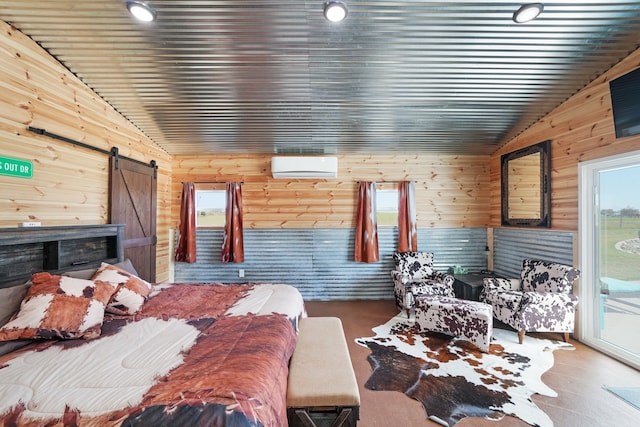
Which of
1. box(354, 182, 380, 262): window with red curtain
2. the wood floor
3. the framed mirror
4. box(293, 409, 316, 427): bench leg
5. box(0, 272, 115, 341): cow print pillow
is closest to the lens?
box(293, 409, 316, 427): bench leg

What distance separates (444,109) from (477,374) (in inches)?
113

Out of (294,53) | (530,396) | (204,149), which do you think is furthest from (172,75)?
(530,396)

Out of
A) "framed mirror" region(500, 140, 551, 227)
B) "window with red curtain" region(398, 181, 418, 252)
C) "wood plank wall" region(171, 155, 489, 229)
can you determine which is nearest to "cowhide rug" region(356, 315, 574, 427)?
"window with red curtain" region(398, 181, 418, 252)

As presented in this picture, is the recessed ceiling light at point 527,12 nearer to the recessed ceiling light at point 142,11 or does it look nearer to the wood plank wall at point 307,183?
the wood plank wall at point 307,183

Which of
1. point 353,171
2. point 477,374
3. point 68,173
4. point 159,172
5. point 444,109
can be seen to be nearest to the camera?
point 477,374

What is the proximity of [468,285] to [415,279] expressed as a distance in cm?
70

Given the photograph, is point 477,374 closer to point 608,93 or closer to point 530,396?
point 530,396

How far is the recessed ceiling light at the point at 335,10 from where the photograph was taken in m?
1.87

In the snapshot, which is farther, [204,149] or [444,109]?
[204,149]

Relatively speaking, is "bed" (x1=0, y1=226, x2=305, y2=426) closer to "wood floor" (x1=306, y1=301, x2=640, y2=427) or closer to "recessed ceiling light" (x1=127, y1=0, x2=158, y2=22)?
"wood floor" (x1=306, y1=301, x2=640, y2=427)

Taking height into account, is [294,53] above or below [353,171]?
above

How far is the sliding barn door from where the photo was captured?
3117mm

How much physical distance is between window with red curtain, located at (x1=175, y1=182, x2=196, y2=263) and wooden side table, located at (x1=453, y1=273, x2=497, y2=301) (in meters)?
4.23

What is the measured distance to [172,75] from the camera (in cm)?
258
